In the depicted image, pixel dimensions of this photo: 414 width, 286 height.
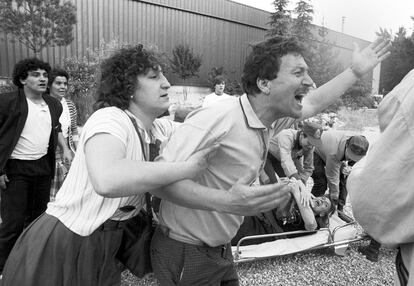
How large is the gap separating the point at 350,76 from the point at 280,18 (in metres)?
26.5

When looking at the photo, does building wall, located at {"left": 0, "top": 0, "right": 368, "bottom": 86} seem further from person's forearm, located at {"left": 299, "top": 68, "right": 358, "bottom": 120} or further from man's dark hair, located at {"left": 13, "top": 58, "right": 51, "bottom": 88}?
person's forearm, located at {"left": 299, "top": 68, "right": 358, "bottom": 120}

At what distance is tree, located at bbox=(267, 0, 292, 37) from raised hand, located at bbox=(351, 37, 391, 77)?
2490 centimetres

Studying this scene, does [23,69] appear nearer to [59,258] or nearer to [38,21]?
[59,258]

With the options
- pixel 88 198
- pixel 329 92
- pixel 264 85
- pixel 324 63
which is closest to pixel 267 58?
pixel 264 85

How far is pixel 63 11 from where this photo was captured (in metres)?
13.6

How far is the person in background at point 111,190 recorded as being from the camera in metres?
1.30

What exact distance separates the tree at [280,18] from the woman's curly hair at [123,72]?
83.7 feet

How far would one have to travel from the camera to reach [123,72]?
1811mm

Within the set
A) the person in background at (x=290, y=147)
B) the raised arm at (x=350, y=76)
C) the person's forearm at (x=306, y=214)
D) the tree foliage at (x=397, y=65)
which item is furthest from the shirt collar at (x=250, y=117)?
the tree foliage at (x=397, y=65)

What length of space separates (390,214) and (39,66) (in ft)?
11.9

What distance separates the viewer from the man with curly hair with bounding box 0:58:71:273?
3232 mm

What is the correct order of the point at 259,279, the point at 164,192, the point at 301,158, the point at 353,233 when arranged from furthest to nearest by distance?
the point at 301,158 → the point at 353,233 → the point at 259,279 → the point at 164,192

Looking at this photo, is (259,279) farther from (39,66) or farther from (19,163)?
(39,66)

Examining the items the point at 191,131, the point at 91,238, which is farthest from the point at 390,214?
the point at 91,238
